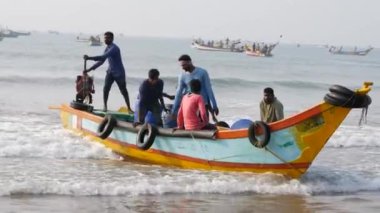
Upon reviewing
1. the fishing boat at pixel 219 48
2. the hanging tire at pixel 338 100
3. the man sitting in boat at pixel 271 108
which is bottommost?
the fishing boat at pixel 219 48

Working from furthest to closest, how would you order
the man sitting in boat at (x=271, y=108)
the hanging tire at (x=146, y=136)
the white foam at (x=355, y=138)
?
1. the white foam at (x=355, y=138)
2. the hanging tire at (x=146, y=136)
3. the man sitting in boat at (x=271, y=108)

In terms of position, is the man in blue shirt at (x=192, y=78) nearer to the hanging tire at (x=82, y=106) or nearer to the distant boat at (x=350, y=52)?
the hanging tire at (x=82, y=106)

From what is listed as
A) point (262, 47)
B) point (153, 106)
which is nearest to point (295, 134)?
point (153, 106)

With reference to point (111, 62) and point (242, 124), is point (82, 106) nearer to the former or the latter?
point (111, 62)

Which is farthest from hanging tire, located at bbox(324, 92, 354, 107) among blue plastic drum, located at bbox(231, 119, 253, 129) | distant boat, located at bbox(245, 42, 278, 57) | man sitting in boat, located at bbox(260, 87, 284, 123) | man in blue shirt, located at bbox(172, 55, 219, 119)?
distant boat, located at bbox(245, 42, 278, 57)

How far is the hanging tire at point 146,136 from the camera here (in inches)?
388

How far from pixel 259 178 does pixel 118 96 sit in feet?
48.6

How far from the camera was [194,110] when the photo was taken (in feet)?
30.6

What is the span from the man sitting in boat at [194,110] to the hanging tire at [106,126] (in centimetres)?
165

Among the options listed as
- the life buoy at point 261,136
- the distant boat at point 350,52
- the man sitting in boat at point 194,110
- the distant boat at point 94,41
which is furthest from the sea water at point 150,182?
the distant boat at point 350,52

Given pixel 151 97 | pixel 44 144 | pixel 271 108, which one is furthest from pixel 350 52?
pixel 271 108

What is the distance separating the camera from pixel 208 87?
966cm

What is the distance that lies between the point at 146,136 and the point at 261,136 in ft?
7.12

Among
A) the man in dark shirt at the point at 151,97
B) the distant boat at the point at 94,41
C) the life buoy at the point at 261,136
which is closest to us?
the life buoy at the point at 261,136
